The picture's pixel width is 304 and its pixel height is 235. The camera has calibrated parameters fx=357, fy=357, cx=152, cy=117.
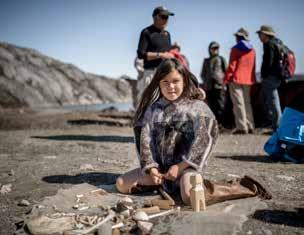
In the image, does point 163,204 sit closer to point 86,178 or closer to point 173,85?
point 173,85

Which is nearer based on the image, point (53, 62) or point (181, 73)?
point (181, 73)

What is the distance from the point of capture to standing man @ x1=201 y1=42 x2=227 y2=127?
9320 millimetres

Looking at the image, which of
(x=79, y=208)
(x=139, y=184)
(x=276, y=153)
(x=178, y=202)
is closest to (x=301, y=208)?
(x=178, y=202)

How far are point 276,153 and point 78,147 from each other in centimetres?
357

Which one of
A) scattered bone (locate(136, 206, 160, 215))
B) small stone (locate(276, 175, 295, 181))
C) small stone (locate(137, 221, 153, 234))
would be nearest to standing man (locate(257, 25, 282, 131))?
small stone (locate(276, 175, 295, 181))

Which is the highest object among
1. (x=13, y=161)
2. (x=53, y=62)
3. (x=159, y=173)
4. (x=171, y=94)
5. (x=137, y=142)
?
(x=53, y=62)

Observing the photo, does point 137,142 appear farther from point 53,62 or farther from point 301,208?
point 53,62

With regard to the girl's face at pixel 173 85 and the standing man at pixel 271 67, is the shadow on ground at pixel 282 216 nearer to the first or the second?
the girl's face at pixel 173 85

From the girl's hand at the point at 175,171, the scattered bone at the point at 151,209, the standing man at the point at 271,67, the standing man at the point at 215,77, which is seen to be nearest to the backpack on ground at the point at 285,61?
the standing man at the point at 271,67

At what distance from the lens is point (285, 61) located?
7.19m

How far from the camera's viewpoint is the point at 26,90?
→ 39.3 metres

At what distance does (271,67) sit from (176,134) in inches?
181

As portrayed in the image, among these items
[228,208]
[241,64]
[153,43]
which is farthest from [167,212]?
[241,64]

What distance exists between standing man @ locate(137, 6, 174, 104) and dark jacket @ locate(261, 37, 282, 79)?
217cm
